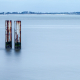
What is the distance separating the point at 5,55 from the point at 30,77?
3.76 metres

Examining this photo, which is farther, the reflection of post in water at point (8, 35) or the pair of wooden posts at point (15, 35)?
the reflection of post in water at point (8, 35)

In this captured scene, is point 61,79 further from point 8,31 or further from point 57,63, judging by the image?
point 8,31

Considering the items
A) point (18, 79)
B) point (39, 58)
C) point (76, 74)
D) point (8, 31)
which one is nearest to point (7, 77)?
point (18, 79)

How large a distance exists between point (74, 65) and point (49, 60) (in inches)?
49.2

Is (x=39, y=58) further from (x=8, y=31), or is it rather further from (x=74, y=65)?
(x=8, y=31)

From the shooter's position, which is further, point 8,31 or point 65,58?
point 8,31

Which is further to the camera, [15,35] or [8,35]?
[8,35]

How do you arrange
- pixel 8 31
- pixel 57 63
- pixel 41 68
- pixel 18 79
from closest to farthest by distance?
pixel 18 79 < pixel 41 68 < pixel 57 63 < pixel 8 31

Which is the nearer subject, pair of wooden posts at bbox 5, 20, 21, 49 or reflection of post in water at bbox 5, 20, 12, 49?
pair of wooden posts at bbox 5, 20, 21, 49

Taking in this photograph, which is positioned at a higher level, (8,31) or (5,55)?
(8,31)

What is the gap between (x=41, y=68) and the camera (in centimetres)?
815

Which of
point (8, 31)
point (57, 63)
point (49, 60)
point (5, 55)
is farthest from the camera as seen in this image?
point (8, 31)

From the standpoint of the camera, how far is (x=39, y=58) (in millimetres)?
10055

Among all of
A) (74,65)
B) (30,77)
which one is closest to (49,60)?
(74,65)
